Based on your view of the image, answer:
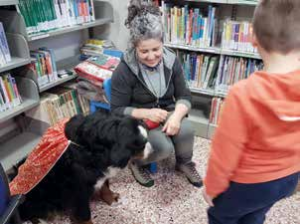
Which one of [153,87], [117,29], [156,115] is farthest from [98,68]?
[156,115]

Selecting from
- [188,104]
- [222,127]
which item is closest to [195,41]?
[188,104]

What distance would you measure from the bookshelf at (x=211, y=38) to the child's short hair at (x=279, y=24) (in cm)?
128

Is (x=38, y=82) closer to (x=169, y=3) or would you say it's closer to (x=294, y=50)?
(x=169, y=3)

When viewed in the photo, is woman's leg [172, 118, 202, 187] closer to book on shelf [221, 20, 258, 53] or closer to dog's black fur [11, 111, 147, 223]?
dog's black fur [11, 111, 147, 223]

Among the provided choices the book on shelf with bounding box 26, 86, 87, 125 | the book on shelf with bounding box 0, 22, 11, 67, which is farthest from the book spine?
the book on shelf with bounding box 26, 86, 87, 125

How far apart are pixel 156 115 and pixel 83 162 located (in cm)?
47

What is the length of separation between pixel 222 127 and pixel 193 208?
40.0 inches

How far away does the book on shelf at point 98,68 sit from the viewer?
2080 millimetres

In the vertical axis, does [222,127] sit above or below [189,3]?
below

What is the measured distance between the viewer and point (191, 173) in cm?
179

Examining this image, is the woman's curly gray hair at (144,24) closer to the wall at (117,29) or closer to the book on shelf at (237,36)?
the book on shelf at (237,36)

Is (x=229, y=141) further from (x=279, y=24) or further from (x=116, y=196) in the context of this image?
(x=116, y=196)

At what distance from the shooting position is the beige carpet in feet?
5.06

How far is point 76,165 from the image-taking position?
4.12ft
